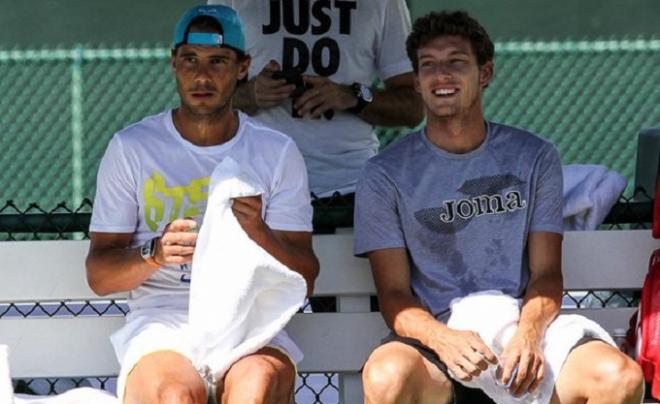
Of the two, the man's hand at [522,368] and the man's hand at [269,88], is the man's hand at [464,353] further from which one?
the man's hand at [269,88]

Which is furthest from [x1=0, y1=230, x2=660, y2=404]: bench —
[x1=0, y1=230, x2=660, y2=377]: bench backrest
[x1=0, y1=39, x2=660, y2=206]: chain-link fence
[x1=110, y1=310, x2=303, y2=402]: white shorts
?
[x1=0, y1=39, x2=660, y2=206]: chain-link fence

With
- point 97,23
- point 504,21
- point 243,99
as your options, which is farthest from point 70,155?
point 243,99

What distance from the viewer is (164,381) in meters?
3.67

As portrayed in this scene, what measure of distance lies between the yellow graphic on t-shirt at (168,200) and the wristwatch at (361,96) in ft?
2.41

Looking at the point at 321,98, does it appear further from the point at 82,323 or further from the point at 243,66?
the point at 82,323

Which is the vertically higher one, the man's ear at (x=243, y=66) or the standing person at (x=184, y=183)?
the man's ear at (x=243, y=66)

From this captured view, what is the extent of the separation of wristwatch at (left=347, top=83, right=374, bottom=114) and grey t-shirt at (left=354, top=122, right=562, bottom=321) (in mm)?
468

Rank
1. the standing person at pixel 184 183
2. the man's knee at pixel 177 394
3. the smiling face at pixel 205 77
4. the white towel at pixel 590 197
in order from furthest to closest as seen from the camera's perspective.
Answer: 1. the white towel at pixel 590 197
2. the smiling face at pixel 205 77
3. the standing person at pixel 184 183
4. the man's knee at pixel 177 394

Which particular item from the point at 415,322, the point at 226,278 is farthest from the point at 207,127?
the point at 415,322

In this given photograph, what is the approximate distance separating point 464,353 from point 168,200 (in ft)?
2.94

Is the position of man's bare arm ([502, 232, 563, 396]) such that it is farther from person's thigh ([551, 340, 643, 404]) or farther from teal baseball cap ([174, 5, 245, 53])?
teal baseball cap ([174, 5, 245, 53])

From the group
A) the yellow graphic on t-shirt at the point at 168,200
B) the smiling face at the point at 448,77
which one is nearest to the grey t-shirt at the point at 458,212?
the smiling face at the point at 448,77

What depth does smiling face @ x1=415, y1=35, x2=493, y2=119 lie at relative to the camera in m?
4.16

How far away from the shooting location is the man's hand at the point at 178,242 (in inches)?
150
